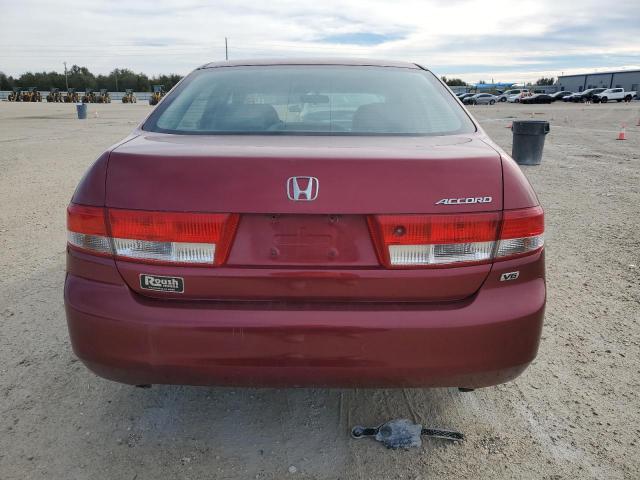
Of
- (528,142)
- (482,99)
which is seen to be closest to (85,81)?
(482,99)

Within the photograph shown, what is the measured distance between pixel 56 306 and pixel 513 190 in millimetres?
3229

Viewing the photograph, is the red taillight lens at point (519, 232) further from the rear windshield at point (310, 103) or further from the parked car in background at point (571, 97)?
the parked car in background at point (571, 97)

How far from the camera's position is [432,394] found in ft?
9.25

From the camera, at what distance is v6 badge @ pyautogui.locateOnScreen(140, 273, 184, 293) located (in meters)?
1.93

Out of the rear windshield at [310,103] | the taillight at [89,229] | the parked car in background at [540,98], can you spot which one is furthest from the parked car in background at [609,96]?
the taillight at [89,229]

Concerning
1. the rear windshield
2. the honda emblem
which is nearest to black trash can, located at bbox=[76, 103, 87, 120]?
the rear windshield

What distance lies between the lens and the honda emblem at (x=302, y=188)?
1842 mm

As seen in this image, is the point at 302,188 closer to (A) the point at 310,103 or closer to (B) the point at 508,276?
(B) the point at 508,276

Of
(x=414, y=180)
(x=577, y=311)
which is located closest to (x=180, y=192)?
(x=414, y=180)

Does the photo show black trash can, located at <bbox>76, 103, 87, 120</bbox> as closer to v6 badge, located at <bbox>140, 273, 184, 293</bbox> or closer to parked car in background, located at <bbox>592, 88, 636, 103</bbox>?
v6 badge, located at <bbox>140, 273, 184, 293</bbox>

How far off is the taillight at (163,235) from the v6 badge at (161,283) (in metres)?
0.06

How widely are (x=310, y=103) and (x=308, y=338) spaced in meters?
1.28

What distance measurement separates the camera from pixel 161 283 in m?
1.95

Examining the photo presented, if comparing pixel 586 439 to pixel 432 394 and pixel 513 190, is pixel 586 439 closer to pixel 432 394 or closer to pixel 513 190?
pixel 432 394
